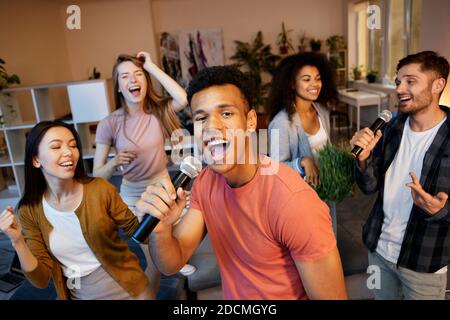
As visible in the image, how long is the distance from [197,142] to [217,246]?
20 cm

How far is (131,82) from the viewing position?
76 cm

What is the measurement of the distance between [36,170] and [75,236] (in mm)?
159

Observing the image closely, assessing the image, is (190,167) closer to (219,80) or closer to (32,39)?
(219,80)

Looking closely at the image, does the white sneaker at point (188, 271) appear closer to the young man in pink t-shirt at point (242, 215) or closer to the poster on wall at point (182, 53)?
the young man in pink t-shirt at point (242, 215)

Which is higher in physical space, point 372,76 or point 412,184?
point 372,76

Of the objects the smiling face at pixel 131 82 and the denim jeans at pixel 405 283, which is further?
the smiling face at pixel 131 82

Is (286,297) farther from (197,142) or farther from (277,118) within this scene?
(277,118)

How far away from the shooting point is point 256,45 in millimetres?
3068

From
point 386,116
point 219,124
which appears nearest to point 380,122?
point 386,116

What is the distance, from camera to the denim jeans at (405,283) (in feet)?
1.90

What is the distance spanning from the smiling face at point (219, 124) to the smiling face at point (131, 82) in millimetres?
409

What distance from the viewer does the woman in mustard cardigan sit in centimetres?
65

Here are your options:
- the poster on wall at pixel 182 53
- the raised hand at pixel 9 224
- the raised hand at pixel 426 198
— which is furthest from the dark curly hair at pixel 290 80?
the poster on wall at pixel 182 53
